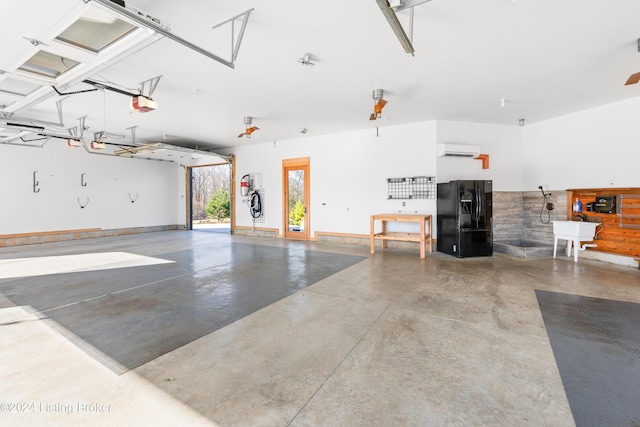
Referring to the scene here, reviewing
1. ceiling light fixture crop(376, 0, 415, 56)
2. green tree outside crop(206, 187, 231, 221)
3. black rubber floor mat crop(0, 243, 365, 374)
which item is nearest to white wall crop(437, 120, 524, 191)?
black rubber floor mat crop(0, 243, 365, 374)

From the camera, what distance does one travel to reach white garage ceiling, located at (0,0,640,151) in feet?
8.64

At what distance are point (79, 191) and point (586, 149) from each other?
13222 millimetres

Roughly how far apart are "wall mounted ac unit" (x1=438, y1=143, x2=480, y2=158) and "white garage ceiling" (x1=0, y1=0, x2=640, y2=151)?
65 centimetres

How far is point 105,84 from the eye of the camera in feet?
14.2

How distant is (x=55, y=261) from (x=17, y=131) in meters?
3.00

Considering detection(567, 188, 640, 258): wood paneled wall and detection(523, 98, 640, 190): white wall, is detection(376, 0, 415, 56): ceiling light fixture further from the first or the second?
detection(567, 188, 640, 258): wood paneled wall

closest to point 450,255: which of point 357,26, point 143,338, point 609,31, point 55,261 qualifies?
point 609,31

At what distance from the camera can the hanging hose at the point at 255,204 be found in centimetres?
919

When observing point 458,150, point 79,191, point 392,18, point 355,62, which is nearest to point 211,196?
point 79,191

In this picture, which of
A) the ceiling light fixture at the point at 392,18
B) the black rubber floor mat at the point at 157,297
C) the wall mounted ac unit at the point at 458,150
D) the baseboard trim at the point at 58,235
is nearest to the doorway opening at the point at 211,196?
the baseboard trim at the point at 58,235

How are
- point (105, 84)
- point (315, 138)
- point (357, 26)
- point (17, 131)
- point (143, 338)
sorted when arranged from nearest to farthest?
point (143, 338) < point (357, 26) < point (105, 84) < point (17, 131) < point (315, 138)

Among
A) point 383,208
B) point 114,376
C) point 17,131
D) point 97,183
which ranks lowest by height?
point 114,376

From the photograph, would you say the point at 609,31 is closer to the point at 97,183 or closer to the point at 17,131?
the point at 17,131

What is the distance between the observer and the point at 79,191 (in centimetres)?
854
